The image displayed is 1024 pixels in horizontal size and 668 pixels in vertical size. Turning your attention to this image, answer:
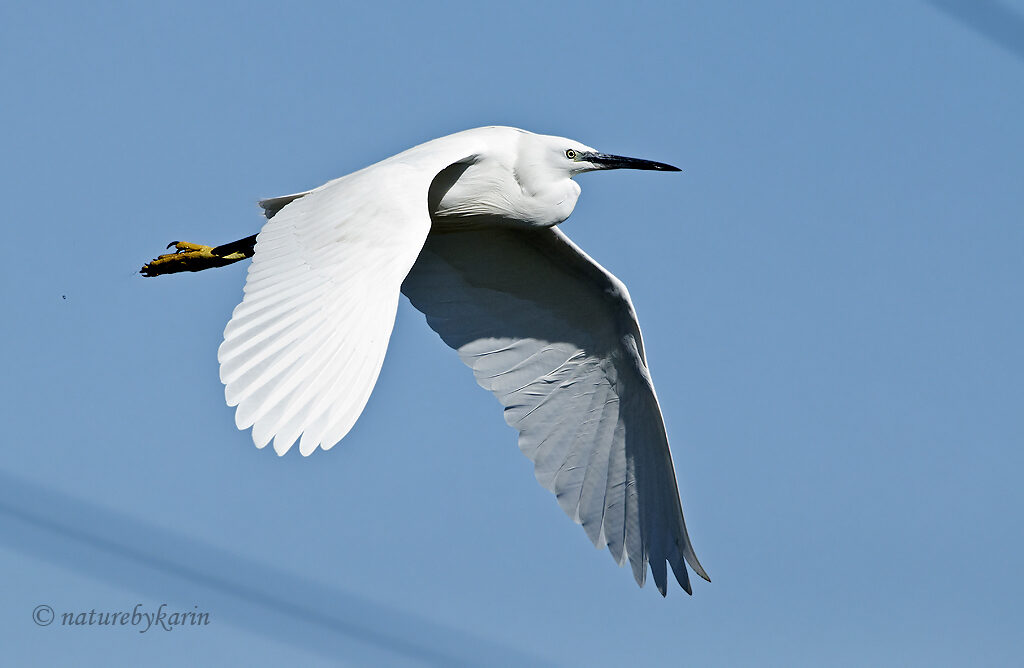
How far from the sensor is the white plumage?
6316 mm

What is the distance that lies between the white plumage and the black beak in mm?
10

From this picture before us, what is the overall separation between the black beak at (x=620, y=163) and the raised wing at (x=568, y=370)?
Answer: 0.63m

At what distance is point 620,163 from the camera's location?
28.5ft

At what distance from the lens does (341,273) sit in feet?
20.4

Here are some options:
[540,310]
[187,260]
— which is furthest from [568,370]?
[187,260]

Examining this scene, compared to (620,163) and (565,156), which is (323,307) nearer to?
(565,156)

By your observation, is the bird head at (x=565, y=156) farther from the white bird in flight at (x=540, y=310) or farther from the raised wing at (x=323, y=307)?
the raised wing at (x=323, y=307)

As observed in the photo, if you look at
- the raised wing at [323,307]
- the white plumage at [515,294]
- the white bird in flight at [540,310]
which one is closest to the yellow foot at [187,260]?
the white bird in flight at [540,310]

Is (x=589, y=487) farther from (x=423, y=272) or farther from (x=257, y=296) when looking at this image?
(x=257, y=296)

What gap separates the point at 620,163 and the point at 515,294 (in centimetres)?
117

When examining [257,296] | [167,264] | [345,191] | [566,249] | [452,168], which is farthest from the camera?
[167,264]

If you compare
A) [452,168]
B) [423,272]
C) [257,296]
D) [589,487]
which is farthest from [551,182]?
[257,296]

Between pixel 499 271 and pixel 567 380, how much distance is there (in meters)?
0.90

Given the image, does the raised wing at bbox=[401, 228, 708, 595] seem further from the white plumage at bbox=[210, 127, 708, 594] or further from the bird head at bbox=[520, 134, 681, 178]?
the bird head at bbox=[520, 134, 681, 178]
